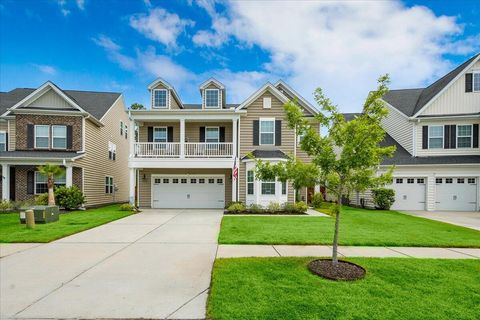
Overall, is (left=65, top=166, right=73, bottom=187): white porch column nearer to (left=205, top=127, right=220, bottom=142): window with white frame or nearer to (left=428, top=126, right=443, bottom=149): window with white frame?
(left=205, top=127, right=220, bottom=142): window with white frame

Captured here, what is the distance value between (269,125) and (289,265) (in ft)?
39.9

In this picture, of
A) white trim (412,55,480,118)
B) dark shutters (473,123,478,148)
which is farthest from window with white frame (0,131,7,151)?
dark shutters (473,123,478,148)

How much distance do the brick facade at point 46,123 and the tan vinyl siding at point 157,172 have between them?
452 centimetres

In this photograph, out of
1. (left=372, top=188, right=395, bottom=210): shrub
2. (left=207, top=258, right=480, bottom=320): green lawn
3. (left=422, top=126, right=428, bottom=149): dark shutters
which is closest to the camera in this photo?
(left=207, top=258, right=480, bottom=320): green lawn

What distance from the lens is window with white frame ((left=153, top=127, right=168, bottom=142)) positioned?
17.4 m

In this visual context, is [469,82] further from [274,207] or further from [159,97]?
[159,97]

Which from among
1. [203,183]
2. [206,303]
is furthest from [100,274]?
[203,183]

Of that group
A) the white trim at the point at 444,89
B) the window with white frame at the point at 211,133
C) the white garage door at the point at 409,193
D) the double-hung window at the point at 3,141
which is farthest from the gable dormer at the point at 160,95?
the white trim at the point at 444,89

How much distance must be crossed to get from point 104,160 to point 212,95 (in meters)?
10.0

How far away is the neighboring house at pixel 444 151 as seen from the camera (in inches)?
637

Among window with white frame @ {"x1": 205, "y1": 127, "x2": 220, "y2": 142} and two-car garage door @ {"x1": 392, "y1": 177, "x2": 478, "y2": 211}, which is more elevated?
window with white frame @ {"x1": 205, "y1": 127, "x2": 220, "y2": 142}

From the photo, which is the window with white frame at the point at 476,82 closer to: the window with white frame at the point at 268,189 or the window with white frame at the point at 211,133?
the window with white frame at the point at 268,189

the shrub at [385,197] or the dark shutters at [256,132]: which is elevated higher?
the dark shutters at [256,132]

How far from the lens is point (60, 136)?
16531 mm
